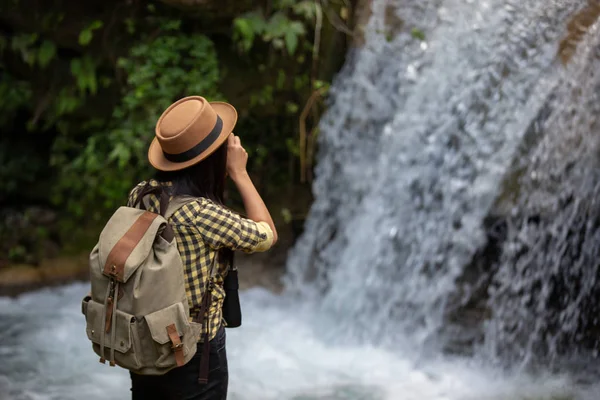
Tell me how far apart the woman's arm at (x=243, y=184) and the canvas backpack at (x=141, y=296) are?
0.70ft

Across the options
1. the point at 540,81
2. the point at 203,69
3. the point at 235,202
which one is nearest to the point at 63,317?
the point at 235,202

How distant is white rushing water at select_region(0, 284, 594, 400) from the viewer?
401 cm

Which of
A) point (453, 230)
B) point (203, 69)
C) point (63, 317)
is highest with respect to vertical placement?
point (203, 69)

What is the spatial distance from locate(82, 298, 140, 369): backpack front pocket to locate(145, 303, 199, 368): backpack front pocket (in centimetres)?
6

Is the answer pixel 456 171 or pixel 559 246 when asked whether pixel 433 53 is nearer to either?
pixel 456 171

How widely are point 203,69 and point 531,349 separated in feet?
9.82

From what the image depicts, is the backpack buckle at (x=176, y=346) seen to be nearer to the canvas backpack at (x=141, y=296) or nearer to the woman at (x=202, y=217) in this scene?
the canvas backpack at (x=141, y=296)

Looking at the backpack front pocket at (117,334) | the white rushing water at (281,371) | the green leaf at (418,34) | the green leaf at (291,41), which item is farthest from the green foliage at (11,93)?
the backpack front pocket at (117,334)

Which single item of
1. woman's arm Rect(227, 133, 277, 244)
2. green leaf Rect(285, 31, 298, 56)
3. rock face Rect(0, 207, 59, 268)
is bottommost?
rock face Rect(0, 207, 59, 268)

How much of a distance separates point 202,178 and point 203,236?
177mm

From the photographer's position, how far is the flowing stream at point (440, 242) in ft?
13.9

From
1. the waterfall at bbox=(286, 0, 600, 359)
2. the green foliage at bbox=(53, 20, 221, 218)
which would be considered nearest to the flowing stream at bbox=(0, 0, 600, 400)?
the waterfall at bbox=(286, 0, 600, 359)

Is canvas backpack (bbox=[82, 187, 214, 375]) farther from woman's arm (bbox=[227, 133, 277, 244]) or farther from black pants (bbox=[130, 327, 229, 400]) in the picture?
woman's arm (bbox=[227, 133, 277, 244])

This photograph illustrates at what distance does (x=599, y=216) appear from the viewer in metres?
4.27
